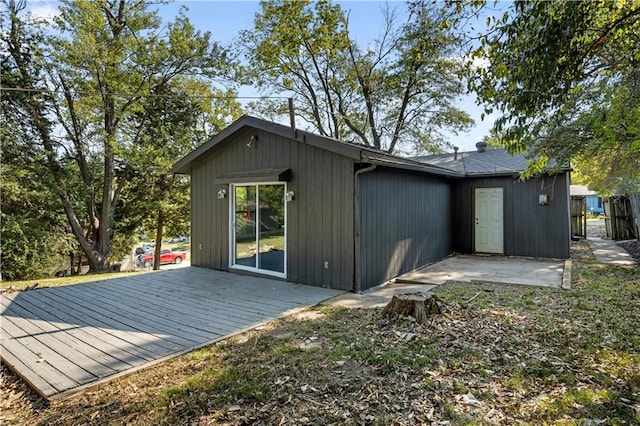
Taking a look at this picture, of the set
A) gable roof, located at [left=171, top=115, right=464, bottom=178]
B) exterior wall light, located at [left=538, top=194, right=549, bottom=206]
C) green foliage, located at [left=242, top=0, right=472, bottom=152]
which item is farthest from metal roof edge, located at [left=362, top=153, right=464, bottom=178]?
green foliage, located at [left=242, top=0, right=472, bottom=152]

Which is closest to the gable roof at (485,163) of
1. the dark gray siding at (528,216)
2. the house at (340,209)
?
the house at (340,209)

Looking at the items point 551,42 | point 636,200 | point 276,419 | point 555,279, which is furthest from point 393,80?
point 276,419

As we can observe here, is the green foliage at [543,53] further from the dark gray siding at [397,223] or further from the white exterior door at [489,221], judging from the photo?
the white exterior door at [489,221]

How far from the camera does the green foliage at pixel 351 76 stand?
14.2m

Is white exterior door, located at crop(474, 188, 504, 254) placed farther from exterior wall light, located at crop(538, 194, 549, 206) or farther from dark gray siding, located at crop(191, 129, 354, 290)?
dark gray siding, located at crop(191, 129, 354, 290)

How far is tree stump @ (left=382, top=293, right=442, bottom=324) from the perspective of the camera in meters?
3.94

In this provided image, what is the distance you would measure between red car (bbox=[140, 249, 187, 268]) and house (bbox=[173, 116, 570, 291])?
15304mm

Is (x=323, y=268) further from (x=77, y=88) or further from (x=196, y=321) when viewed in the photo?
(x=77, y=88)

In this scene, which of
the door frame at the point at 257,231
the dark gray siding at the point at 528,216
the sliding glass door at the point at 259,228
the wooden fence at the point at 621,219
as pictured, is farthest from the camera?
the wooden fence at the point at 621,219

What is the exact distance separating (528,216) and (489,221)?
955 millimetres

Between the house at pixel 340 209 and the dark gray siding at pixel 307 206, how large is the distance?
2 centimetres

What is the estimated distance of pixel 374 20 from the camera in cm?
1378

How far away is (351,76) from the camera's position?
1529 cm

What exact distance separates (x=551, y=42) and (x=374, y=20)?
1230 centimetres
